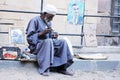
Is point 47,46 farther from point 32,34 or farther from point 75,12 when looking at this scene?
point 75,12

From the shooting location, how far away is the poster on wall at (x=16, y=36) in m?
6.49

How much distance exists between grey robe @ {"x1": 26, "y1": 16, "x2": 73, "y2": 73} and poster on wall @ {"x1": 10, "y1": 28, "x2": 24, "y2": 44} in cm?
31

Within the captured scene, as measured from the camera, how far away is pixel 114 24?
9.00 metres

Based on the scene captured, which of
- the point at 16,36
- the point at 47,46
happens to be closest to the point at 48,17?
the point at 47,46

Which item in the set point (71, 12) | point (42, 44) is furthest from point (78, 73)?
point (71, 12)

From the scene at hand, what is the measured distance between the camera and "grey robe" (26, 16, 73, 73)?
6.08 m

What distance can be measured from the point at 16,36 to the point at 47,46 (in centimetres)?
69

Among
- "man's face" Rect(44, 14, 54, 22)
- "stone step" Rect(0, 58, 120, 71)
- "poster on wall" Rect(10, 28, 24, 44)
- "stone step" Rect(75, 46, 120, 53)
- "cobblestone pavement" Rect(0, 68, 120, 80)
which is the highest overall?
"man's face" Rect(44, 14, 54, 22)

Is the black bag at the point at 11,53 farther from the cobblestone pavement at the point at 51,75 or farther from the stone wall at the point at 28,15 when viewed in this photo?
the stone wall at the point at 28,15

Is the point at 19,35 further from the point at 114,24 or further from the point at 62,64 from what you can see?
the point at 114,24

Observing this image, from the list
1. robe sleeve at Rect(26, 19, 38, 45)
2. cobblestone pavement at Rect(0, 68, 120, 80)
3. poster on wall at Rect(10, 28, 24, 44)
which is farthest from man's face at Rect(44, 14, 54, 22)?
cobblestone pavement at Rect(0, 68, 120, 80)

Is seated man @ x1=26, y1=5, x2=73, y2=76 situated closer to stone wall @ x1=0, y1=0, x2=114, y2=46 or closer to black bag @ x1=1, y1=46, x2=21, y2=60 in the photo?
black bag @ x1=1, y1=46, x2=21, y2=60

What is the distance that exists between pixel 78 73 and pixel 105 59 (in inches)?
25.1

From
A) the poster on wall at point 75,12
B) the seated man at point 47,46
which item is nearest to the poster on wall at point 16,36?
the seated man at point 47,46
